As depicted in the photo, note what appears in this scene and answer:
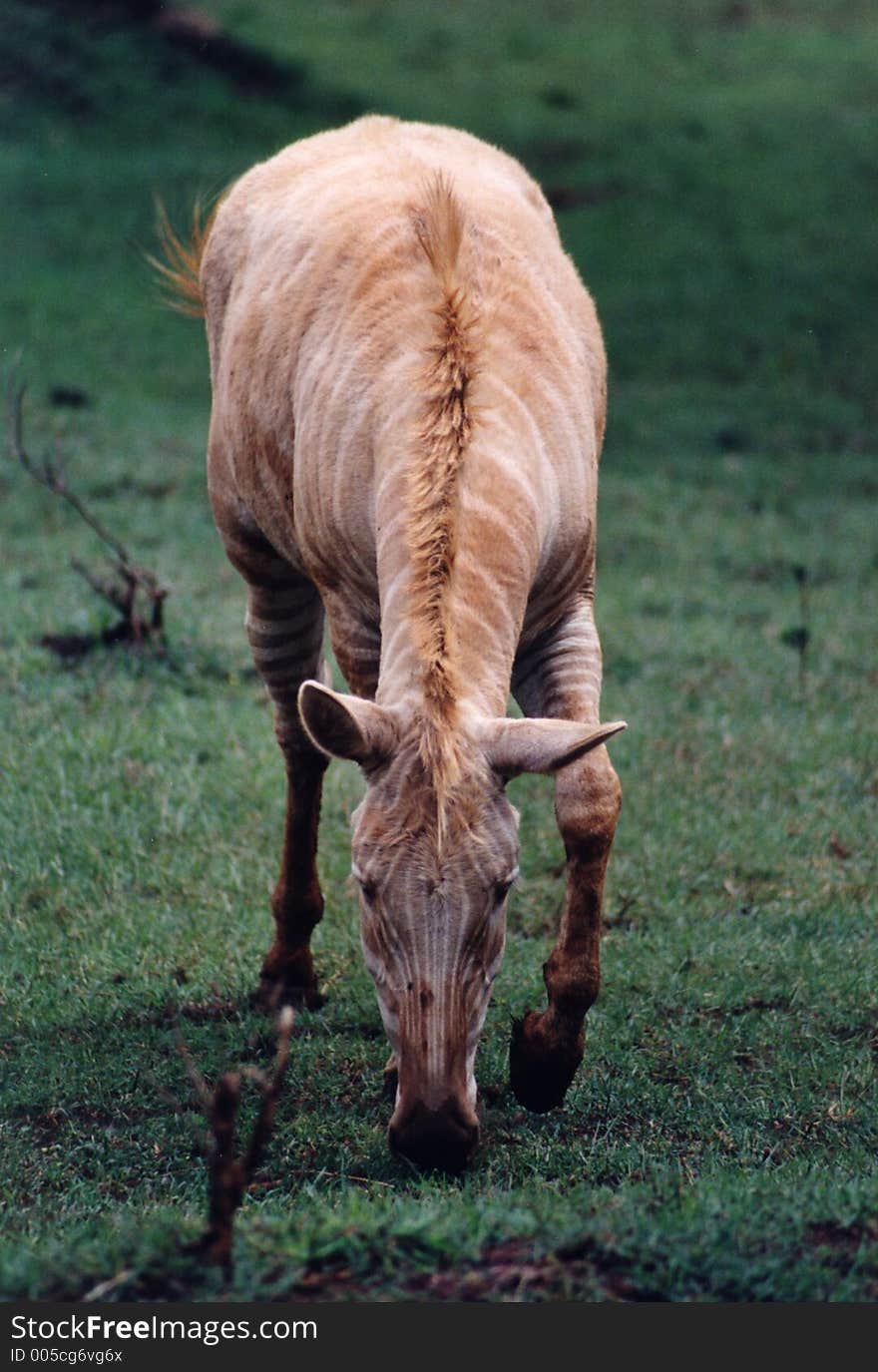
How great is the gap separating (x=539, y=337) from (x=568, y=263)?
2.71ft

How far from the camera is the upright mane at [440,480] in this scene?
358 cm

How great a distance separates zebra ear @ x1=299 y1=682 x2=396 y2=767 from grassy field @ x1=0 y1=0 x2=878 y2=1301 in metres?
0.95

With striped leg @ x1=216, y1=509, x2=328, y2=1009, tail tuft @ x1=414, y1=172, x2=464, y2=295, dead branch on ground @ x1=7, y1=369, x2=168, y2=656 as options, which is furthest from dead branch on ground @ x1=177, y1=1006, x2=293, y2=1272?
dead branch on ground @ x1=7, y1=369, x2=168, y2=656

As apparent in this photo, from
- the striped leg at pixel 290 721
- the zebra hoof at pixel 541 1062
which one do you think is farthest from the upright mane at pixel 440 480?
the striped leg at pixel 290 721

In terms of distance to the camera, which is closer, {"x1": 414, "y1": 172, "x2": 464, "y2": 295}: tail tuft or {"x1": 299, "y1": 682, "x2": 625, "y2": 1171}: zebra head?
{"x1": 299, "y1": 682, "x2": 625, "y2": 1171}: zebra head

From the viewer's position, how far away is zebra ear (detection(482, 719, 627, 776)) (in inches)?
139

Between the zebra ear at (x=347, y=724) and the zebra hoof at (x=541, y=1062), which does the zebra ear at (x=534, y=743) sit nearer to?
the zebra ear at (x=347, y=724)

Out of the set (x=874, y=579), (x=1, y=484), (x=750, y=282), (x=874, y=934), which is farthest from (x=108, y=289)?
(x=874, y=934)

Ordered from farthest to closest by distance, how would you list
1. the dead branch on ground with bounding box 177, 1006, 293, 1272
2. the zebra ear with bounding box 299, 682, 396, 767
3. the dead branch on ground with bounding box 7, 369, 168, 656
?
the dead branch on ground with bounding box 7, 369, 168, 656, the zebra ear with bounding box 299, 682, 396, 767, the dead branch on ground with bounding box 177, 1006, 293, 1272

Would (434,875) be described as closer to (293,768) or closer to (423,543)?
(423,543)

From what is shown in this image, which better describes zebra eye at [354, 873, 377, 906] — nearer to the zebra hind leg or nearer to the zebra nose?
the zebra nose

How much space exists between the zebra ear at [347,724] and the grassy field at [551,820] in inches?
37.6

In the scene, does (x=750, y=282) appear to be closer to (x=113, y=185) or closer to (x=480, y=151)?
(x=113, y=185)

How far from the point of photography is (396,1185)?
4.15m
